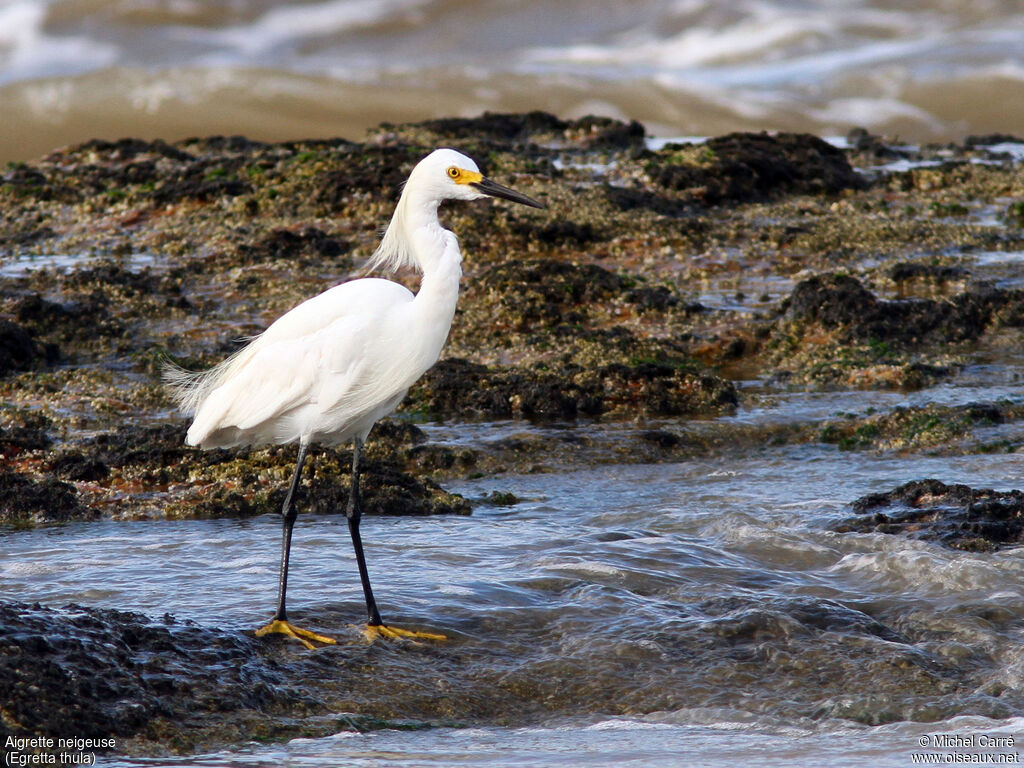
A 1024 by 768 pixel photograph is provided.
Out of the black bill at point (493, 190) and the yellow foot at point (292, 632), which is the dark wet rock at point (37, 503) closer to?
the yellow foot at point (292, 632)

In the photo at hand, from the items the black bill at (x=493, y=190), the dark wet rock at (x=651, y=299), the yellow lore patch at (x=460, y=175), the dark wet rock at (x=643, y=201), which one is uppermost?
the dark wet rock at (x=643, y=201)

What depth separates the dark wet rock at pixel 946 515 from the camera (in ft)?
18.2

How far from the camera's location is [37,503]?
6113 millimetres

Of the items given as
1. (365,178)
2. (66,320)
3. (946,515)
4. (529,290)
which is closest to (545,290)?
(529,290)

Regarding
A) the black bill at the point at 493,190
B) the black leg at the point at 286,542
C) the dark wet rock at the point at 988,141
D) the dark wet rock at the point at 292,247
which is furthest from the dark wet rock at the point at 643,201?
the black leg at the point at 286,542

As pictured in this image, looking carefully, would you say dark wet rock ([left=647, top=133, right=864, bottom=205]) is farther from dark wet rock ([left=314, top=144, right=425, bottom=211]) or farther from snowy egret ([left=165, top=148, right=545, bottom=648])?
snowy egret ([left=165, top=148, right=545, bottom=648])

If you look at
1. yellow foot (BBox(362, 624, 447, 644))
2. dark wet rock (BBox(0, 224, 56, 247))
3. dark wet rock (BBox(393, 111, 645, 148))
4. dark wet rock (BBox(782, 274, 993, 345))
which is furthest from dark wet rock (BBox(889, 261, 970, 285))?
dark wet rock (BBox(0, 224, 56, 247))

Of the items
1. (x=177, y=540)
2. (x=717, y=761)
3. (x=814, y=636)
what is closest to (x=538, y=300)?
(x=177, y=540)

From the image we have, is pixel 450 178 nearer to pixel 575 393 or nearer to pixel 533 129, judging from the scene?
pixel 575 393

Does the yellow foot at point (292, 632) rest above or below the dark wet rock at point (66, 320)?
below

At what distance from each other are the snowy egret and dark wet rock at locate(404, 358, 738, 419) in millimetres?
2604

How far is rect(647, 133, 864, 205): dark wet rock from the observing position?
11.5 m

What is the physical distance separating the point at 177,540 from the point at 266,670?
5.50ft

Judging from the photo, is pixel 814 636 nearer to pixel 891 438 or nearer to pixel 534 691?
pixel 534 691
